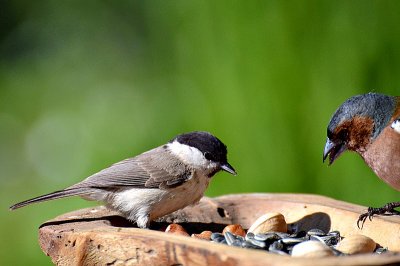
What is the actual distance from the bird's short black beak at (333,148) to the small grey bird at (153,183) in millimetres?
398

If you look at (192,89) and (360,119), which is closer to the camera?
(360,119)

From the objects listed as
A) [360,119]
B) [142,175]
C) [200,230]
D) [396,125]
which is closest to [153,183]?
[142,175]

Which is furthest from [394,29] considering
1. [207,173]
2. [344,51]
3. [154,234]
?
[154,234]

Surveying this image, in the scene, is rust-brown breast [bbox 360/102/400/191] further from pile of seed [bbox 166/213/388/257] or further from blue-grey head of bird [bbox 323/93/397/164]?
pile of seed [bbox 166/213/388/257]

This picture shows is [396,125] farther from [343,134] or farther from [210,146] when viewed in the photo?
[210,146]

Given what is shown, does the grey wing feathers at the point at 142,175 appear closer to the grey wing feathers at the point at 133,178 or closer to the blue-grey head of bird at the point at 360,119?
the grey wing feathers at the point at 133,178

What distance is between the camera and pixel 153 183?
2.84 metres

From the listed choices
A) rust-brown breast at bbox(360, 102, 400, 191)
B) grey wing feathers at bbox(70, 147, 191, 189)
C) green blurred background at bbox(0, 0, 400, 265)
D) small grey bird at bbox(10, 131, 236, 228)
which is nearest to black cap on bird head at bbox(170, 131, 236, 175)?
small grey bird at bbox(10, 131, 236, 228)

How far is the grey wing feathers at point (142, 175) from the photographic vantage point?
283 centimetres

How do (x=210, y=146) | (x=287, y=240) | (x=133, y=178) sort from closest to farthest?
(x=287, y=240)
(x=133, y=178)
(x=210, y=146)

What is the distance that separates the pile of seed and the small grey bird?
7.5 inches

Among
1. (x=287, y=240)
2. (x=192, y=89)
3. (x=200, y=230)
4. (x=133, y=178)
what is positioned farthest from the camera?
(x=192, y=89)

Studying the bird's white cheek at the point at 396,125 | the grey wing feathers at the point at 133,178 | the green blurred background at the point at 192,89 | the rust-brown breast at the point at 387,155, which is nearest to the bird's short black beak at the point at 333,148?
the rust-brown breast at the point at 387,155

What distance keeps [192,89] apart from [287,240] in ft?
4.63
